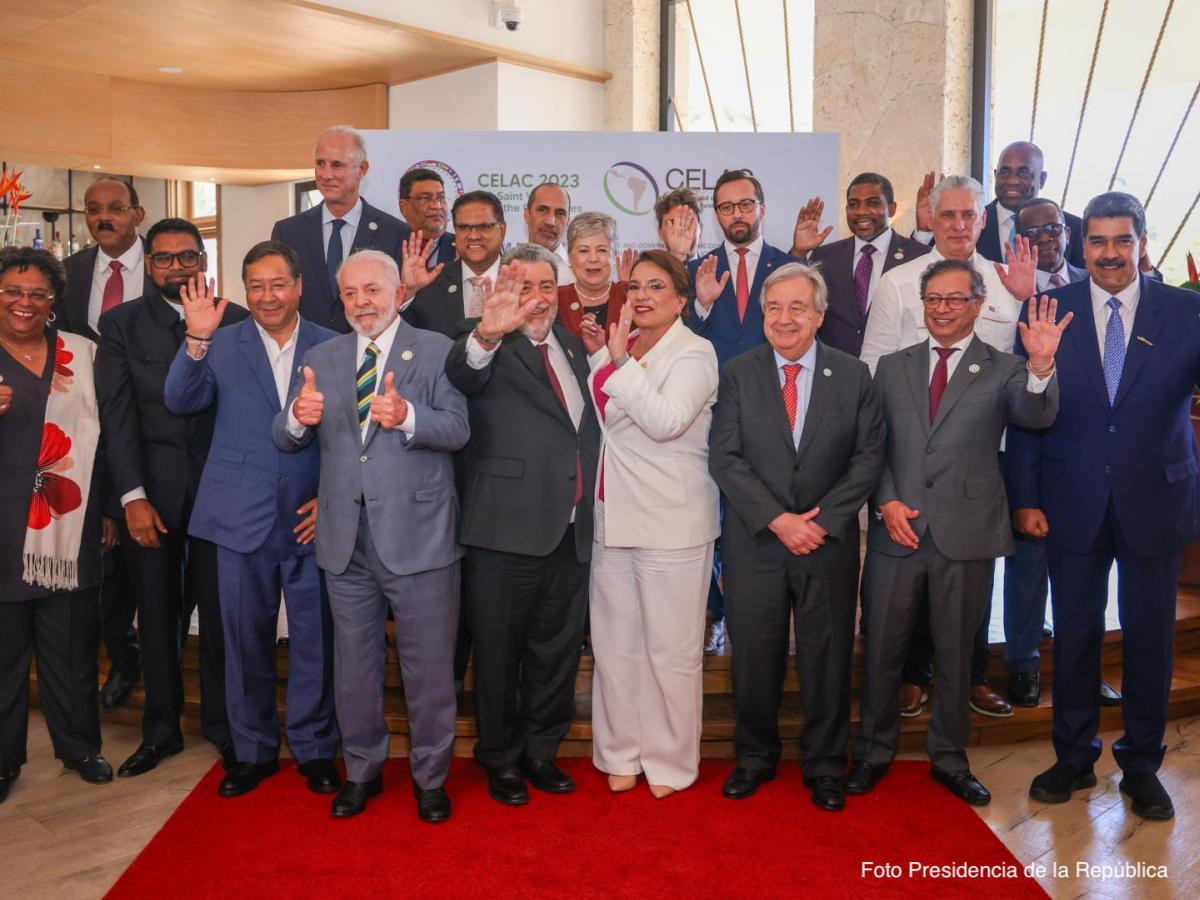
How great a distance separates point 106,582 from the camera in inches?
168

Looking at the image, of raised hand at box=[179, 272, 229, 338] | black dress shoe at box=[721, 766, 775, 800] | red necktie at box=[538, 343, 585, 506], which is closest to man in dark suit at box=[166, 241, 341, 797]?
raised hand at box=[179, 272, 229, 338]

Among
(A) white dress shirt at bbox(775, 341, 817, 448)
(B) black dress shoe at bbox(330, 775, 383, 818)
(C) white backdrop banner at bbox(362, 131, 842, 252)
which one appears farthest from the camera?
(C) white backdrop banner at bbox(362, 131, 842, 252)

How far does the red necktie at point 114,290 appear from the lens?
4.23m

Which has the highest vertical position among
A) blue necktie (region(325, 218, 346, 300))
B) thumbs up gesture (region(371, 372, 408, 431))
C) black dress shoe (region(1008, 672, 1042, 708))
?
blue necktie (region(325, 218, 346, 300))

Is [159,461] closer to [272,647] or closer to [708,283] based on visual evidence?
[272,647]

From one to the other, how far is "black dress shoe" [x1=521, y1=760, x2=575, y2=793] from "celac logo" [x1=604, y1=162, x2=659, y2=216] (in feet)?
9.92

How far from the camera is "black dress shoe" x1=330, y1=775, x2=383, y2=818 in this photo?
3357mm

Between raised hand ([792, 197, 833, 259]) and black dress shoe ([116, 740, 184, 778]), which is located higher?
raised hand ([792, 197, 833, 259])

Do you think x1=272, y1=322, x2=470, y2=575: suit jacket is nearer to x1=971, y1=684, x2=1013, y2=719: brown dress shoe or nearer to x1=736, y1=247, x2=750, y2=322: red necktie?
x1=736, y1=247, x2=750, y2=322: red necktie

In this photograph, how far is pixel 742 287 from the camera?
167 inches

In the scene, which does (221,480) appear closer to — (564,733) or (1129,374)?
(564,733)

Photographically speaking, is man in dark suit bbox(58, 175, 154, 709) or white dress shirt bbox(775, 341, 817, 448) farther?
man in dark suit bbox(58, 175, 154, 709)

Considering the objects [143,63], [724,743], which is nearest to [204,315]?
[724,743]

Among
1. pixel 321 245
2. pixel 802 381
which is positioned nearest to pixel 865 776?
pixel 802 381
